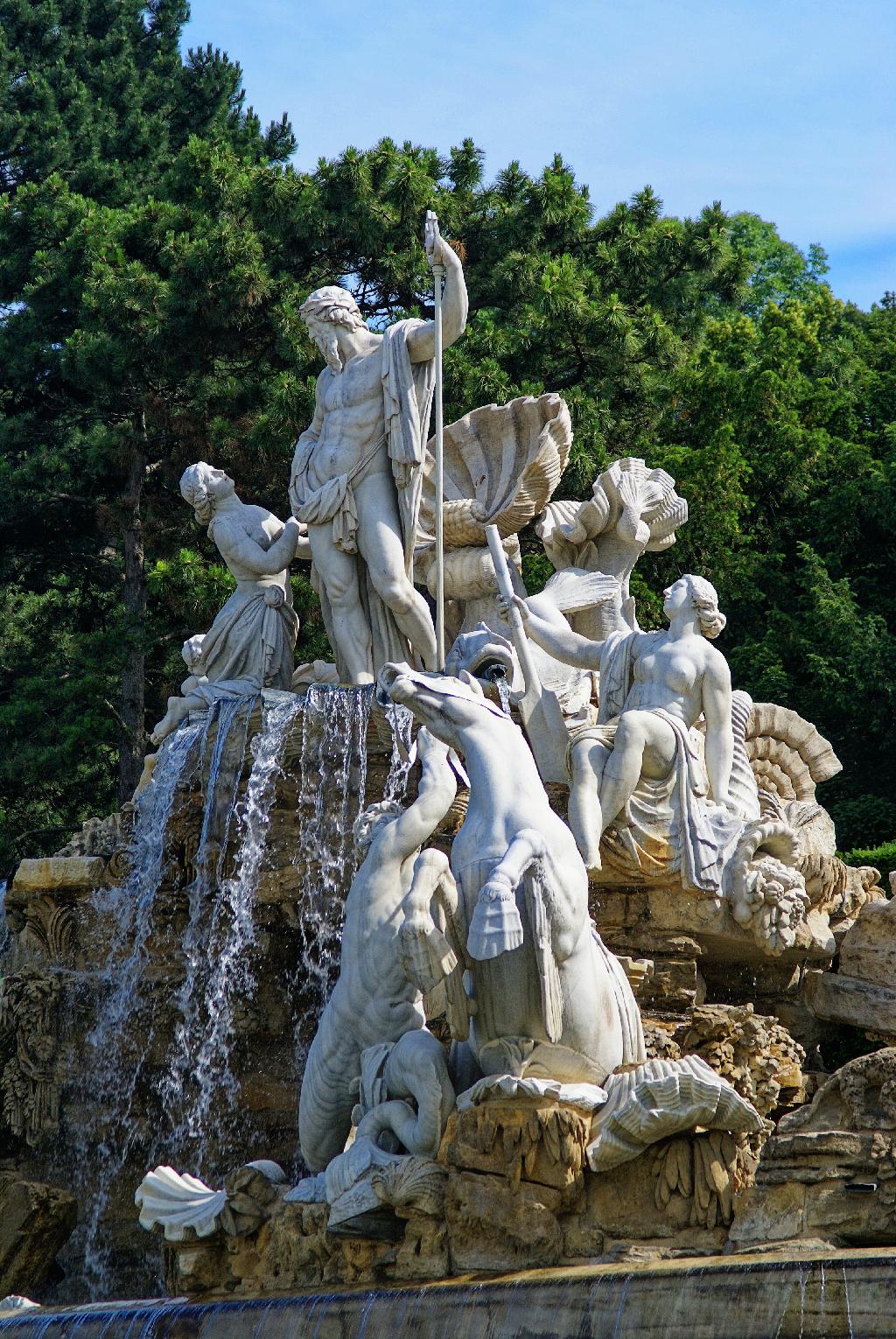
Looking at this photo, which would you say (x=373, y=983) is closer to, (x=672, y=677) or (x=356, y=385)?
(x=672, y=677)

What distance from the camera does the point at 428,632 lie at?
43.6ft

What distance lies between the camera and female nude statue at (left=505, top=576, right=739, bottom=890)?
444 inches

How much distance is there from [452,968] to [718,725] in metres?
3.90

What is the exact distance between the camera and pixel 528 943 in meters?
8.32

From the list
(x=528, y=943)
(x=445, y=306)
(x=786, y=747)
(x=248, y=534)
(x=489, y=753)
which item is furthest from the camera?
(x=248, y=534)

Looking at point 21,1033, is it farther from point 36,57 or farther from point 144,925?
point 36,57

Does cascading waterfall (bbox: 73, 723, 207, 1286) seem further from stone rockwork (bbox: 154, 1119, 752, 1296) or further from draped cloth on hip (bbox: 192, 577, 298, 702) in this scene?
stone rockwork (bbox: 154, 1119, 752, 1296)

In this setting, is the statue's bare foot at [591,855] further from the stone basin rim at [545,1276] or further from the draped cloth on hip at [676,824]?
the stone basin rim at [545,1276]

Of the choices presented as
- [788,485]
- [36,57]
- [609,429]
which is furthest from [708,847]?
[36,57]

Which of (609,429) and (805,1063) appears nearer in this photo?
(805,1063)

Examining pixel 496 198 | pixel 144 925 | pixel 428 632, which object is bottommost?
pixel 144 925

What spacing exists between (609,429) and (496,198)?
2844 millimetres

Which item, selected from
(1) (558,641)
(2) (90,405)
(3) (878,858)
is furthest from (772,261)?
(1) (558,641)

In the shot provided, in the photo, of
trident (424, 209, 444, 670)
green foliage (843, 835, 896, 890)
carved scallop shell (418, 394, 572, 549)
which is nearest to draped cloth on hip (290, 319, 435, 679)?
trident (424, 209, 444, 670)
